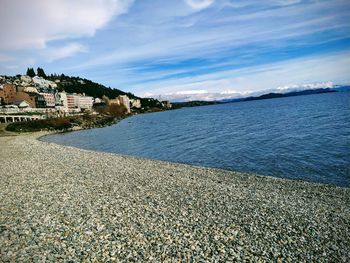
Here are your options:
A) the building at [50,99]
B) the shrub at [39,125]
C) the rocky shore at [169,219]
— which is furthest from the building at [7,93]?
the rocky shore at [169,219]

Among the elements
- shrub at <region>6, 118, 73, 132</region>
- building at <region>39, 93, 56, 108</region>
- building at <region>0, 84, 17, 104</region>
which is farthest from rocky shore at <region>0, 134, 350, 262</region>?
building at <region>39, 93, 56, 108</region>

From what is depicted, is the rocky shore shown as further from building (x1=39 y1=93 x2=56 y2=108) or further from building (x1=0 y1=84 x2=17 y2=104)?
building (x1=39 y1=93 x2=56 y2=108)

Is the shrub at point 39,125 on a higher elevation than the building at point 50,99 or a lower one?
lower

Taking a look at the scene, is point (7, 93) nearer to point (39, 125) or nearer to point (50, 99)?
point (50, 99)

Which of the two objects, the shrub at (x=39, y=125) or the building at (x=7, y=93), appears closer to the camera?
the shrub at (x=39, y=125)

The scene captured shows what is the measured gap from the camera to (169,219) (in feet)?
45.5

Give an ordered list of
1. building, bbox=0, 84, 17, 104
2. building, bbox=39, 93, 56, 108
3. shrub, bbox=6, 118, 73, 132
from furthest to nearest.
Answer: building, bbox=39, 93, 56, 108
building, bbox=0, 84, 17, 104
shrub, bbox=6, 118, 73, 132

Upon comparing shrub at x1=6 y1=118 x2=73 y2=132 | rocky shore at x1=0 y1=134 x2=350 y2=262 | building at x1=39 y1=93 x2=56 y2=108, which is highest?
building at x1=39 y1=93 x2=56 y2=108

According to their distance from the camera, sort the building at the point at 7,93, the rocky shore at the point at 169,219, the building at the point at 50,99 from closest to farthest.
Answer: the rocky shore at the point at 169,219 < the building at the point at 7,93 < the building at the point at 50,99

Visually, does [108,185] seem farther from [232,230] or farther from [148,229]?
[232,230]

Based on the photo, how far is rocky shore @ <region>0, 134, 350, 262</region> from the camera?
10.6 m

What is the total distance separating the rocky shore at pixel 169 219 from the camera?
1065cm

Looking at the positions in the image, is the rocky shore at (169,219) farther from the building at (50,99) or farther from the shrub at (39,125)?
the building at (50,99)

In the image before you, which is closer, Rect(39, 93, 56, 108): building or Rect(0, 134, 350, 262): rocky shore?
Rect(0, 134, 350, 262): rocky shore
